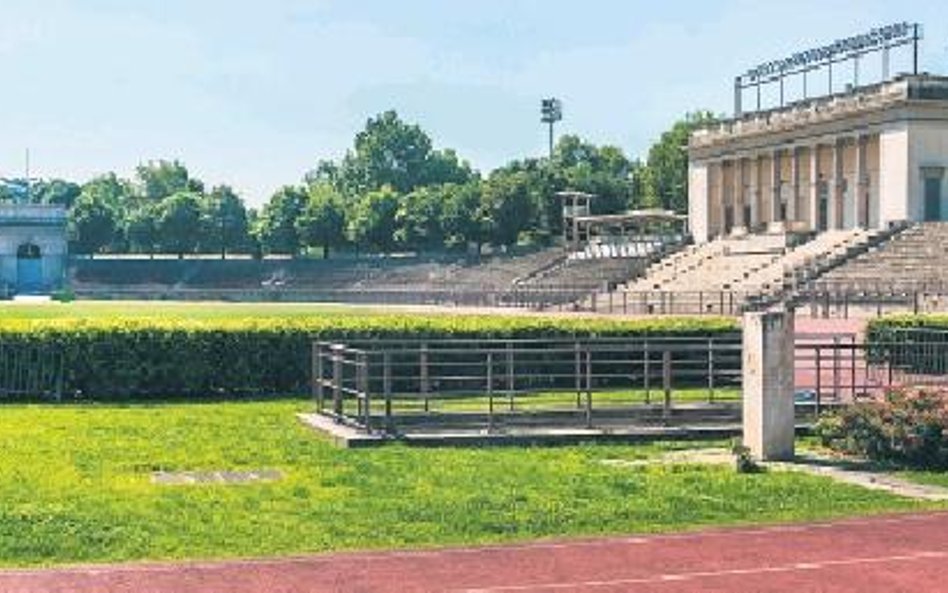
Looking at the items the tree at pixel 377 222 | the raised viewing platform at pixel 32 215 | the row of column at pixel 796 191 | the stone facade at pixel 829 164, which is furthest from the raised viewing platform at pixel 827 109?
the raised viewing platform at pixel 32 215

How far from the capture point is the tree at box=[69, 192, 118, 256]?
156625 millimetres

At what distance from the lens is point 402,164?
196 meters

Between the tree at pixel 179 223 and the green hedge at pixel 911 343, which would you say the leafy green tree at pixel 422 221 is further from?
the green hedge at pixel 911 343

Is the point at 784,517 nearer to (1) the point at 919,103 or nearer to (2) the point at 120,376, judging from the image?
(2) the point at 120,376

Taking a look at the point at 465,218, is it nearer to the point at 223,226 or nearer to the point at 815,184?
the point at 223,226

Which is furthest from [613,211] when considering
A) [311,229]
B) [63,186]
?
[63,186]

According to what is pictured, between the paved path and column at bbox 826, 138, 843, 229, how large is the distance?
79.6 metres

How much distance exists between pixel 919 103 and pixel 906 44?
7.31 meters

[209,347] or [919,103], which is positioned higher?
[919,103]

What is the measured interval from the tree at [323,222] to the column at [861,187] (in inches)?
2569

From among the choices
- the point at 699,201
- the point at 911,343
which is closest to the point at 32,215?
the point at 699,201

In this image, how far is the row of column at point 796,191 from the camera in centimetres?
9088

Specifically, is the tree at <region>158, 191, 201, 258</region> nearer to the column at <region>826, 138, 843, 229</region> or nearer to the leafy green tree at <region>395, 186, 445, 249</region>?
the leafy green tree at <region>395, 186, 445, 249</region>

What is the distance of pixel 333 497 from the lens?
56.7 feet
